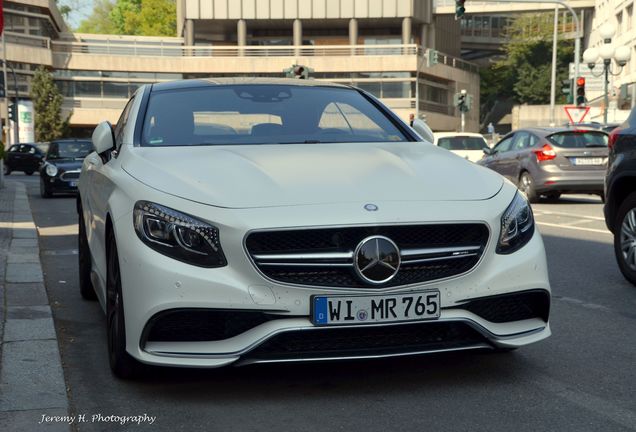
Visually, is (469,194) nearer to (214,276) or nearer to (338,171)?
(338,171)

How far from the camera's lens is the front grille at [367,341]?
439 centimetres

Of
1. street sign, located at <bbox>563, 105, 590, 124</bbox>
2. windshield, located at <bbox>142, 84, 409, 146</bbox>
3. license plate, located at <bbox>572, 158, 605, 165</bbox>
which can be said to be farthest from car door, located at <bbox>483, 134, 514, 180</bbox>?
windshield, located at <bbox>142, 84, 409, 146</bbox>

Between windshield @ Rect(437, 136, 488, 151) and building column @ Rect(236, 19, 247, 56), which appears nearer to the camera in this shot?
windshield @ Rect(437, 136, 488, 151)

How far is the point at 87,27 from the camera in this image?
120750mm

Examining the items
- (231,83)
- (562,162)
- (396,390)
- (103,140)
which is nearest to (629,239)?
(231,83)

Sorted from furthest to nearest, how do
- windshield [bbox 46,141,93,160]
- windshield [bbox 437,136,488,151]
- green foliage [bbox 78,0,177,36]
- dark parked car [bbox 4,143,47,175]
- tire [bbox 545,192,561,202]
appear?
green foliage [bbox 78,0,177,36] < dark parked car [bbox 4,143,47,175] < windshield [bbox 437,136,488,151] < windshield [bbox 46,141,93,160] < tire [bbox 545,192,561,202]

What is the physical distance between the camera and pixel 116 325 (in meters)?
4.80

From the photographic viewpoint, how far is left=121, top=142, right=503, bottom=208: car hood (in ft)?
14.9

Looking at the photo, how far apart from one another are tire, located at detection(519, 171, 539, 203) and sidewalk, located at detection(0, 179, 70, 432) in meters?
11.4

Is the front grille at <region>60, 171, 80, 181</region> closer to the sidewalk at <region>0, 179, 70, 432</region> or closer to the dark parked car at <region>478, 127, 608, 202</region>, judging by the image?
the dark parked car at <region>478, 127, 608, 202</region>

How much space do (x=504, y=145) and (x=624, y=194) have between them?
12.6 m

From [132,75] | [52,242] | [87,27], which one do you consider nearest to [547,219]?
[52,242]

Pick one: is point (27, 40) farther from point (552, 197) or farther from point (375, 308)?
point (375, 308)

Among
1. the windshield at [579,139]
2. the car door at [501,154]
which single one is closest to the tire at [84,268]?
the windshield at [579,139]
